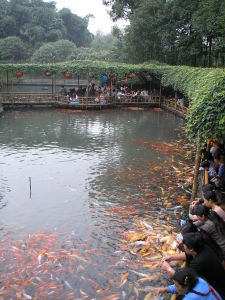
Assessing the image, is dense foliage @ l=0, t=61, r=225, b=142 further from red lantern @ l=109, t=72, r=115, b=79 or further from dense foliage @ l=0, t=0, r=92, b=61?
dense foliage @ l=0, t=0, r=92, b=61

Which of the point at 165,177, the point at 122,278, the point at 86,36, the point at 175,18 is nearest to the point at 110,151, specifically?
the point at 165,177

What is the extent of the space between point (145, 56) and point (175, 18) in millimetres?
6048

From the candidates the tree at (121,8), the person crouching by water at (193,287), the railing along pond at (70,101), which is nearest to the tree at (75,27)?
the tree at (121,8)

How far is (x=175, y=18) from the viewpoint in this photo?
112 ft

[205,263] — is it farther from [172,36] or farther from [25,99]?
[172,36]

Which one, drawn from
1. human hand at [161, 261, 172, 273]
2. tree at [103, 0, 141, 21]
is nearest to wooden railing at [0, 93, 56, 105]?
tree at [103, 0, 141, 21]

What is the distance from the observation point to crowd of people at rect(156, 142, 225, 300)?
408cm

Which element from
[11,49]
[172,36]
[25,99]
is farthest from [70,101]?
[11,49]

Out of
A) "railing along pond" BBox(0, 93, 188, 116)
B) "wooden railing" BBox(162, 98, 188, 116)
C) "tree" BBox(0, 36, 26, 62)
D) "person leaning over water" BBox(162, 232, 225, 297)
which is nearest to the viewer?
"person leaning over water" BBox(162, 232, 225, 297)

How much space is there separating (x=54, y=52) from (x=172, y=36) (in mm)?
17974

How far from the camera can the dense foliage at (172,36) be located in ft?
103

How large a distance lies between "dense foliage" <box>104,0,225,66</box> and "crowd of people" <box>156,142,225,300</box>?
25392 millimetres

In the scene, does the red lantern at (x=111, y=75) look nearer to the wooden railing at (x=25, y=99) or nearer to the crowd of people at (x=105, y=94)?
the crowd of people at (x=105, y=94)

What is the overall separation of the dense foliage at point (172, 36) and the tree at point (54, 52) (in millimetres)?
10590
